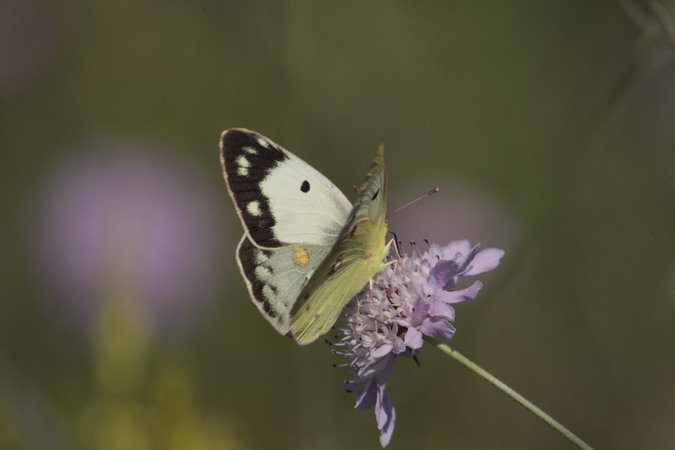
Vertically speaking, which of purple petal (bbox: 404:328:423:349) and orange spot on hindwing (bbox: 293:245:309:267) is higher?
orange spot on hindwing (bbox: 293:245:309:267)

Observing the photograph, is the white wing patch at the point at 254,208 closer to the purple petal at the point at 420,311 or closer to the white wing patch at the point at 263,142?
the white wing patch at the point at 263,142

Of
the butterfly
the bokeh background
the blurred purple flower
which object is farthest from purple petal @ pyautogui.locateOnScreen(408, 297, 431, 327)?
the blurred purple flower

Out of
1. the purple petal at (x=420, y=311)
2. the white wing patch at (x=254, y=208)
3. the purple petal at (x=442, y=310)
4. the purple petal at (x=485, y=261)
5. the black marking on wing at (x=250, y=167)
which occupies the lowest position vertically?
the purple petal at (x=485, y=261)

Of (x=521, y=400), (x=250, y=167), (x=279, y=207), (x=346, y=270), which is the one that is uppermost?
(x=250, y=167)

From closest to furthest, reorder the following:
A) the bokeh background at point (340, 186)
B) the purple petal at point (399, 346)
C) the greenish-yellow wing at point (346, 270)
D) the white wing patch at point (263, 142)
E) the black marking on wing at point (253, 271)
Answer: the greenish-yellow wing at point (346, 270) < the purple petal at point (399, 346) < the black marking on wing at point (253, 271) < the white wing patch at point (263, 142) < the bokeh background at point (340, 186)

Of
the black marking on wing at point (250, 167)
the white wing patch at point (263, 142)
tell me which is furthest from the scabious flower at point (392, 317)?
the white wing patch at point (263, 142)

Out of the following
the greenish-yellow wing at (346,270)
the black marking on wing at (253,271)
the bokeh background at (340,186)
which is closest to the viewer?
the greenish-yellow wing at (346,270)

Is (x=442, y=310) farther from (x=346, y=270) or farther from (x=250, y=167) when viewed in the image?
(x=250, y=167)

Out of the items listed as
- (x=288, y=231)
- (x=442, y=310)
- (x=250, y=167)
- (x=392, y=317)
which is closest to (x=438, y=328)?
(x=442, y=310)

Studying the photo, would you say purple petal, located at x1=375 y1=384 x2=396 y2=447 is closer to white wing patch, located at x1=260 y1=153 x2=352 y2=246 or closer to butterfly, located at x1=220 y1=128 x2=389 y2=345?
butterfly, located at x1=220 y1=128 x2=389 y2=345
